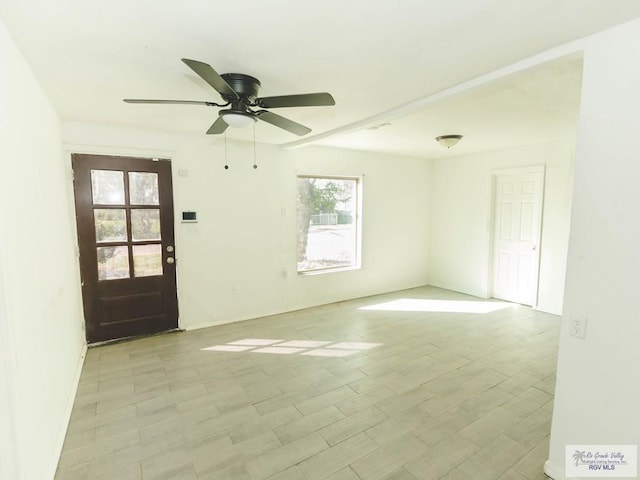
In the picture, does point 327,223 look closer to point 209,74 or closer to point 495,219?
point 495,219

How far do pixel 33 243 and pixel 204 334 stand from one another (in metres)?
2.38

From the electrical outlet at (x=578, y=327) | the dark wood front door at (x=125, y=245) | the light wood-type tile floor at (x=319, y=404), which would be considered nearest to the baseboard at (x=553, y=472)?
the light wood-type tile floor at (x=319, y=404)

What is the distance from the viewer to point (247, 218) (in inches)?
174

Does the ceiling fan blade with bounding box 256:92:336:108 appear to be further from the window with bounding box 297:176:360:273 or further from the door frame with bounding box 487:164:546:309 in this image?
the door frame with bounding box 487:164:546:309

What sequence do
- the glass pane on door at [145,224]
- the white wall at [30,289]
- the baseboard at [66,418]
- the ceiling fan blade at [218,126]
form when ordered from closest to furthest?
the white wall at [30,289] → the baseboard at [66,418] → the ceiling fan blade at [218,126] → the glass pane on door at [145,224]

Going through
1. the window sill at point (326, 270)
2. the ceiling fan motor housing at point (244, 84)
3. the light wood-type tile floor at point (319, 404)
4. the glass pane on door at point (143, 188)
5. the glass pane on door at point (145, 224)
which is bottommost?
the light wood-type tile floor at point (319, 404)

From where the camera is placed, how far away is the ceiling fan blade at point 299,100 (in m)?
2.00

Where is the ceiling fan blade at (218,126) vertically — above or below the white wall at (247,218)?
above

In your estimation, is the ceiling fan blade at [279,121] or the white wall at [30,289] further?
the ceiling fan blade at [279,121]

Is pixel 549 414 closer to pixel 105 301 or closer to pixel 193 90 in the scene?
pixel 193 90

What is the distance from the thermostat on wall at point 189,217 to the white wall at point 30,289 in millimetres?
1337

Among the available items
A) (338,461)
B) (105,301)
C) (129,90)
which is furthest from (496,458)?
(105,301)

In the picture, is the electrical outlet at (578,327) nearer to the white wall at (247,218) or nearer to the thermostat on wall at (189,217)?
the white wall at (247,218)

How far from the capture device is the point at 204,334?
398 centimetres
